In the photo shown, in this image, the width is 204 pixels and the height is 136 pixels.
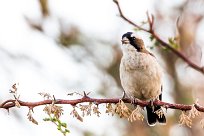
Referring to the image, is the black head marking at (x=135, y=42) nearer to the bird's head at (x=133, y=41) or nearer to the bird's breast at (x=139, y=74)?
the bird's head at (x=133, y=41)

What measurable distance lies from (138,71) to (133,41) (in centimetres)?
36

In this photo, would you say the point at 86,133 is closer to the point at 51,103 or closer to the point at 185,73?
the point at 185,73

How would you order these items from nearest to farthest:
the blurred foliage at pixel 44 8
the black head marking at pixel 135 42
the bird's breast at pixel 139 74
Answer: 1. the bird's breast at pixel 139 74
2. the black head marking at pixel 135 42
3. the blurred foliage at pixel 44 8

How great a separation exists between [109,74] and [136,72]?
4.84 meters

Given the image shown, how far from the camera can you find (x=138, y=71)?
211 inches

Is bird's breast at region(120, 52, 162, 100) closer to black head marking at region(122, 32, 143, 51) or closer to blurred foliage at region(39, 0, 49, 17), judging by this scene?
black head marking at region(122, 32, 143, 51)

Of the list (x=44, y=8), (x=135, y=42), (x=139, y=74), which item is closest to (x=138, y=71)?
(x=139, y=74)

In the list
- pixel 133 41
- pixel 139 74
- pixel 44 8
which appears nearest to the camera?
pixel 139 74

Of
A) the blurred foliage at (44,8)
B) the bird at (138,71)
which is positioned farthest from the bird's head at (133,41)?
the blurred foliage at (44,8)

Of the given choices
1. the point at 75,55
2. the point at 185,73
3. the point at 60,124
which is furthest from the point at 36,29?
the point at 60,124

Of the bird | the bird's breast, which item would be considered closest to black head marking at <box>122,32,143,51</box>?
the bird

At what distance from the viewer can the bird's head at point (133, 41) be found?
17.9 feet

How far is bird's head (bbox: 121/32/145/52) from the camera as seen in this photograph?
17.9 ft

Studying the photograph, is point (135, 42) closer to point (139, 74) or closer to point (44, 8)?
point (139, 74)
